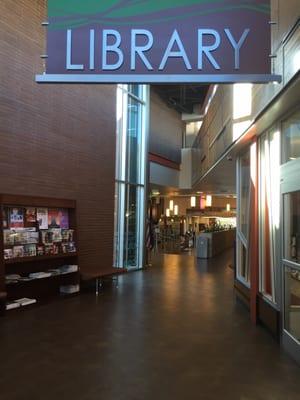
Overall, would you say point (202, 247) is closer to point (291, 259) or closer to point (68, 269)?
point (68, 269)

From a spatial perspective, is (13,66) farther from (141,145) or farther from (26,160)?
(141,145)

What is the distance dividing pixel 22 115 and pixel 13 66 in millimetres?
820

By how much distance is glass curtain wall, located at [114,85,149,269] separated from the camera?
453 inches

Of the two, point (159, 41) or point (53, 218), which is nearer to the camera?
point (159, 41)

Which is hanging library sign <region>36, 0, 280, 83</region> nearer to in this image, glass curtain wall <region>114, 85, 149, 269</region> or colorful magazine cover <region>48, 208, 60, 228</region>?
colorful magazine cover <region>48, 208, 60, 228</region>

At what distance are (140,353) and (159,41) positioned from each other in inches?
136

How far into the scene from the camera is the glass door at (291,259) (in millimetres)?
4777

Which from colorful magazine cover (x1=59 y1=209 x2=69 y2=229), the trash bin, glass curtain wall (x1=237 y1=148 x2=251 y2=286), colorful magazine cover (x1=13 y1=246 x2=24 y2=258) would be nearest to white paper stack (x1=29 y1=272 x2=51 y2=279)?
colorful magazine cover (x1=13 y1=246 x2=24 y2=258)

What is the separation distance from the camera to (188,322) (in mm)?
6340

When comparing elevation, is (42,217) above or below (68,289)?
above

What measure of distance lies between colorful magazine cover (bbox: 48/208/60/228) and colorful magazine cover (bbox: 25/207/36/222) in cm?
46

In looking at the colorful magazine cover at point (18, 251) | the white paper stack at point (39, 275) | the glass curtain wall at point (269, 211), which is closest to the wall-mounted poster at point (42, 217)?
the colorful magazine cover at point (18, 251)

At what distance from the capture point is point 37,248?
7.44 m

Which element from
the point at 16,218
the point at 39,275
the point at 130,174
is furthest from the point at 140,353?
the point at 130,174
